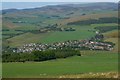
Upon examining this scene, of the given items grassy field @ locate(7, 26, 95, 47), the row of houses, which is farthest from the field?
the row of houses

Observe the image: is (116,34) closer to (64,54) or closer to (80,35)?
(80,35)

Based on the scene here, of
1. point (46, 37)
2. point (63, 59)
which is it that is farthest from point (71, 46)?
point (63, 59)

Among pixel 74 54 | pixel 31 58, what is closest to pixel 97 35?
pixel 74 54

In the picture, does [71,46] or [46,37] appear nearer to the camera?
[71,46]

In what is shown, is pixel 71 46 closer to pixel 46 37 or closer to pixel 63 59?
pixel 46 37

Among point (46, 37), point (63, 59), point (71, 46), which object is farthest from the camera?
point (46, 37)

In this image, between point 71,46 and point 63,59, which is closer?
point 63,59

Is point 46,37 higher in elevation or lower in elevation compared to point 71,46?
higher

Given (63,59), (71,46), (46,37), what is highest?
(63,59)

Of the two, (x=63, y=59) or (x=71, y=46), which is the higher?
(x=63, y=59)

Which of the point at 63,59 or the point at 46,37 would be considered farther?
the point at 46,37

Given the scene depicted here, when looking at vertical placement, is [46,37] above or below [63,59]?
below

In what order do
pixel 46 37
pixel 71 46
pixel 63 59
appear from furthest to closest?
pixel 46 37, pixel 71 46, pixel 63 59

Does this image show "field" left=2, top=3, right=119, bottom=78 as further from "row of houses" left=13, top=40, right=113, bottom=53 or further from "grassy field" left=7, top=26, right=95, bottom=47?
"row of houses" left=13, top=40, right=113, bottom=53
